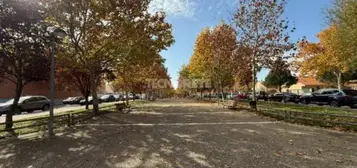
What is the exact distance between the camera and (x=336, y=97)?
23.2 metres

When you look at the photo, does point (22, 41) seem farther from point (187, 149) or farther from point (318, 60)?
point (318, 60)

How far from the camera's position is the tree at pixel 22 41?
11.3 metres

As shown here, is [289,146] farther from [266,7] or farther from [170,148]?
[266,7]

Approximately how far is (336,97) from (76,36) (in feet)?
67.6

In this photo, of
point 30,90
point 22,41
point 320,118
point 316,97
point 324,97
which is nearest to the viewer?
point 22,41

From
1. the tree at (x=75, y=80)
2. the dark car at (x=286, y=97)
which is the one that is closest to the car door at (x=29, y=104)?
the tree at (x=75, y=80)

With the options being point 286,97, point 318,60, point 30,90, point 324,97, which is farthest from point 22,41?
point 30,90

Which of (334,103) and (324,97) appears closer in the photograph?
(334,103)

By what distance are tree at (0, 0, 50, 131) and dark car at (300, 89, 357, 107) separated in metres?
21.5

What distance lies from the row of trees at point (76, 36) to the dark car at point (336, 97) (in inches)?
560

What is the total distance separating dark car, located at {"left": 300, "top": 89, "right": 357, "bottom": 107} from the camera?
22.3m

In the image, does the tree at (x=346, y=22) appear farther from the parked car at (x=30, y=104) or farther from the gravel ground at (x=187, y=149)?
the parked car at (x=30, y=104)

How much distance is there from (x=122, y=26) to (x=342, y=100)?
18.0m

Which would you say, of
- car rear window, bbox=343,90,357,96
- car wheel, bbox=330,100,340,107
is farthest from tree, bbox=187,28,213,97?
car rear window, bbox=343,90,357,96
